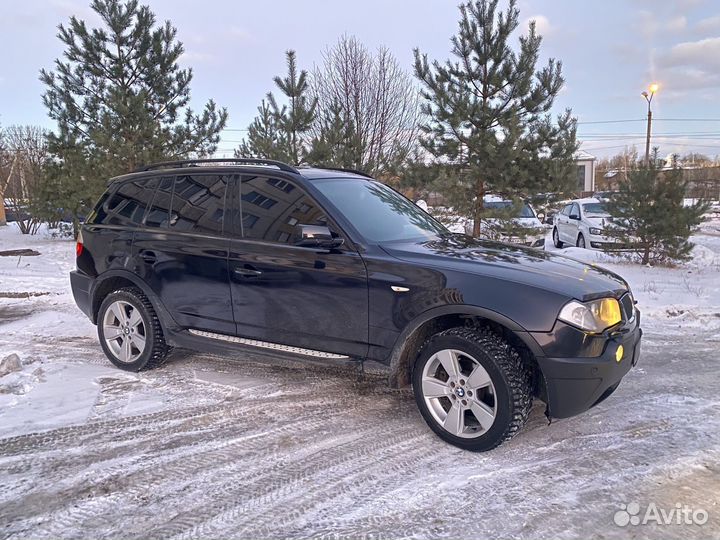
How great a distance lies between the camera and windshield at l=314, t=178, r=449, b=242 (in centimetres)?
406

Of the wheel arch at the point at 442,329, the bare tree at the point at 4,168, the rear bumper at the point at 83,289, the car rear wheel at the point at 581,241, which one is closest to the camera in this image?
the wheel arch at the point at 442,329

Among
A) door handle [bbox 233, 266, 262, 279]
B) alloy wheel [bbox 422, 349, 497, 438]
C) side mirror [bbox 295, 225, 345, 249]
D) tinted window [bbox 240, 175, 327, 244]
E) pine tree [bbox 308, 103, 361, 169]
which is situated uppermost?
pine tree [bbox 308, 103, 361, 169]

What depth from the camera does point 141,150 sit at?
13102mm

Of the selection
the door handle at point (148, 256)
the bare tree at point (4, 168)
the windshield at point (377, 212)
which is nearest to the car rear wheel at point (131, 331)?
the door handle at point (148, 256)

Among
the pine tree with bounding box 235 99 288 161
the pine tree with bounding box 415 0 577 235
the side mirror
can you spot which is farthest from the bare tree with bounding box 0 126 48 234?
the side mirror

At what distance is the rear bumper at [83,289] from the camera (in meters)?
5.19

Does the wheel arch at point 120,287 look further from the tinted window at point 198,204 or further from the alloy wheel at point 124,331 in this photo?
the tinted window at point 198,204

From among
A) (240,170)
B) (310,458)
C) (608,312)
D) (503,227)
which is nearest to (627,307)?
(608,312)

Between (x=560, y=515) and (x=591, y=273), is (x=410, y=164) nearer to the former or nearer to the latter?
(x=591, y=273)

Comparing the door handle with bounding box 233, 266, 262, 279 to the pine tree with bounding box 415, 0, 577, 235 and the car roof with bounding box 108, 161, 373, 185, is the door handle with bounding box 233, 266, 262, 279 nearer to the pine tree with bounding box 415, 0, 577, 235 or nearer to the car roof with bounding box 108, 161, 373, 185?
the car roof with bounding box 108, 161, 373, 185

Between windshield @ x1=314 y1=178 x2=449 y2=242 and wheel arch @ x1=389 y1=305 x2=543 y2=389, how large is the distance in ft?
2.43

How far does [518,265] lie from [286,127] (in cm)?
1062

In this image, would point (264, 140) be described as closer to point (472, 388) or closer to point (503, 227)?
point (503, 227)

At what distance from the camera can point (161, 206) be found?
4832 millimetres
